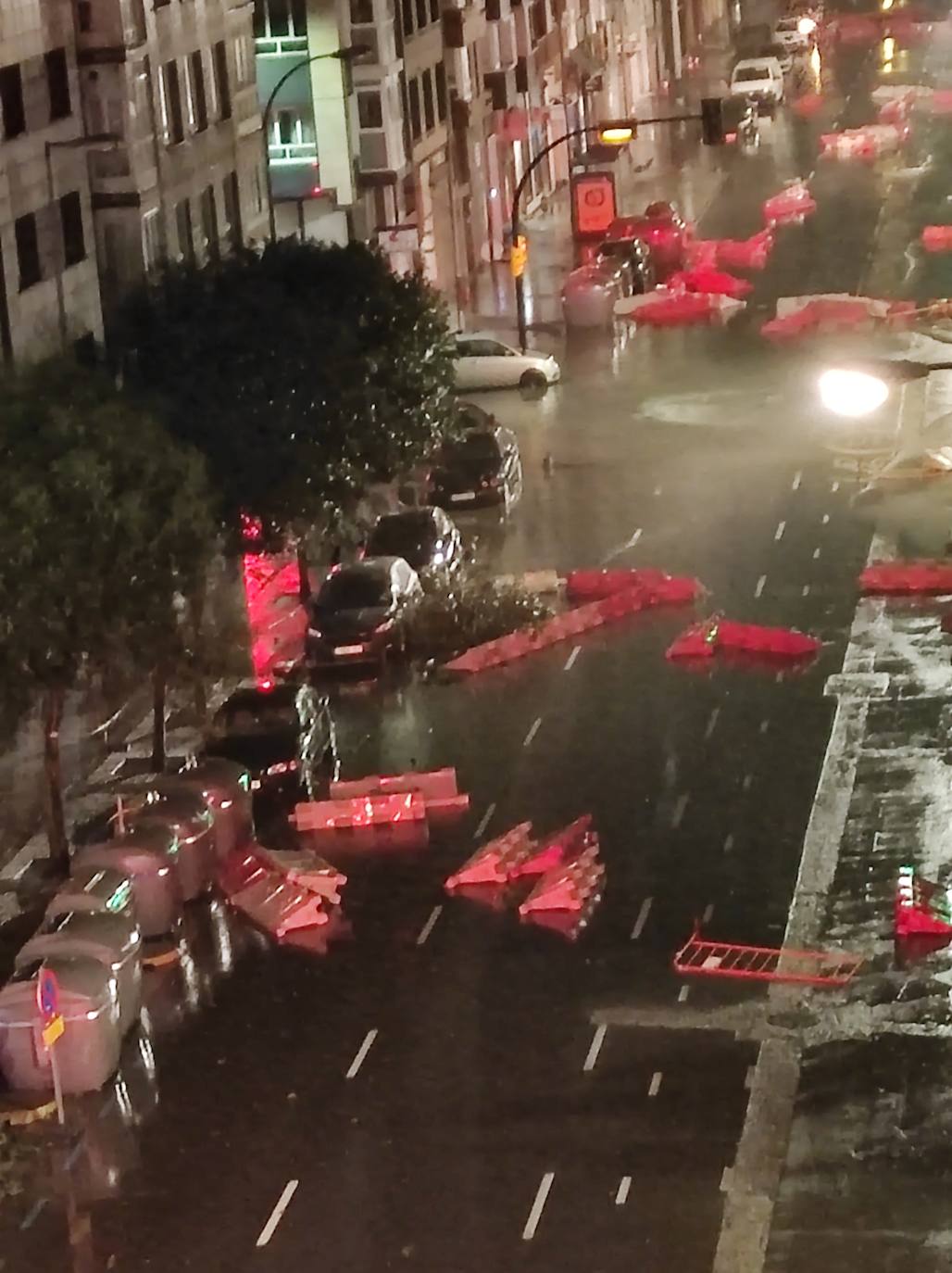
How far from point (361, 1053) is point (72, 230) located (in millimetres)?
20875

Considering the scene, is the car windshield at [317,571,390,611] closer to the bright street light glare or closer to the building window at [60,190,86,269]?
the building window at [60,190,86,269]

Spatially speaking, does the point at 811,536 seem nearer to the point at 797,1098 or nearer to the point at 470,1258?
the point at 797,1098

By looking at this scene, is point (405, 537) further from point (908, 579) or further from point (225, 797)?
point (225, 797)

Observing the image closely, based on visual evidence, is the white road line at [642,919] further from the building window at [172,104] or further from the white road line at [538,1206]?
the building window at [172,104]

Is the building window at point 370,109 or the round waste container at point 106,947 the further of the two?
the building window at point 370,109

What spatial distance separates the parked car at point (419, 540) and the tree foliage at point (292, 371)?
1498 millimetres

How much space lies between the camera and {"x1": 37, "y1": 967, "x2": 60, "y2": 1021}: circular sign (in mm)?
21875

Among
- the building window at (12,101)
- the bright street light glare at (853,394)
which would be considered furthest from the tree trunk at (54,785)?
the bright street light glare at (853,394)

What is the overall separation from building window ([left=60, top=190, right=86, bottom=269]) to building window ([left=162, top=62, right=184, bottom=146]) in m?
3.54

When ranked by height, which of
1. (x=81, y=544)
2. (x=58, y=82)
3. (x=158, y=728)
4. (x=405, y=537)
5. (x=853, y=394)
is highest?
(x=58, y=82)

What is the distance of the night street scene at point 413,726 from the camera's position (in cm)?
2112

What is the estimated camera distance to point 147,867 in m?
26.4

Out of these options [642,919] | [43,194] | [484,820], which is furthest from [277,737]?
[43,194]

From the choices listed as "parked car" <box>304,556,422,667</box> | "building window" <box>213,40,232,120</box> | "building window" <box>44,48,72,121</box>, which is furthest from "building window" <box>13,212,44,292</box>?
"building window" <box>213,40,232,120</box>
